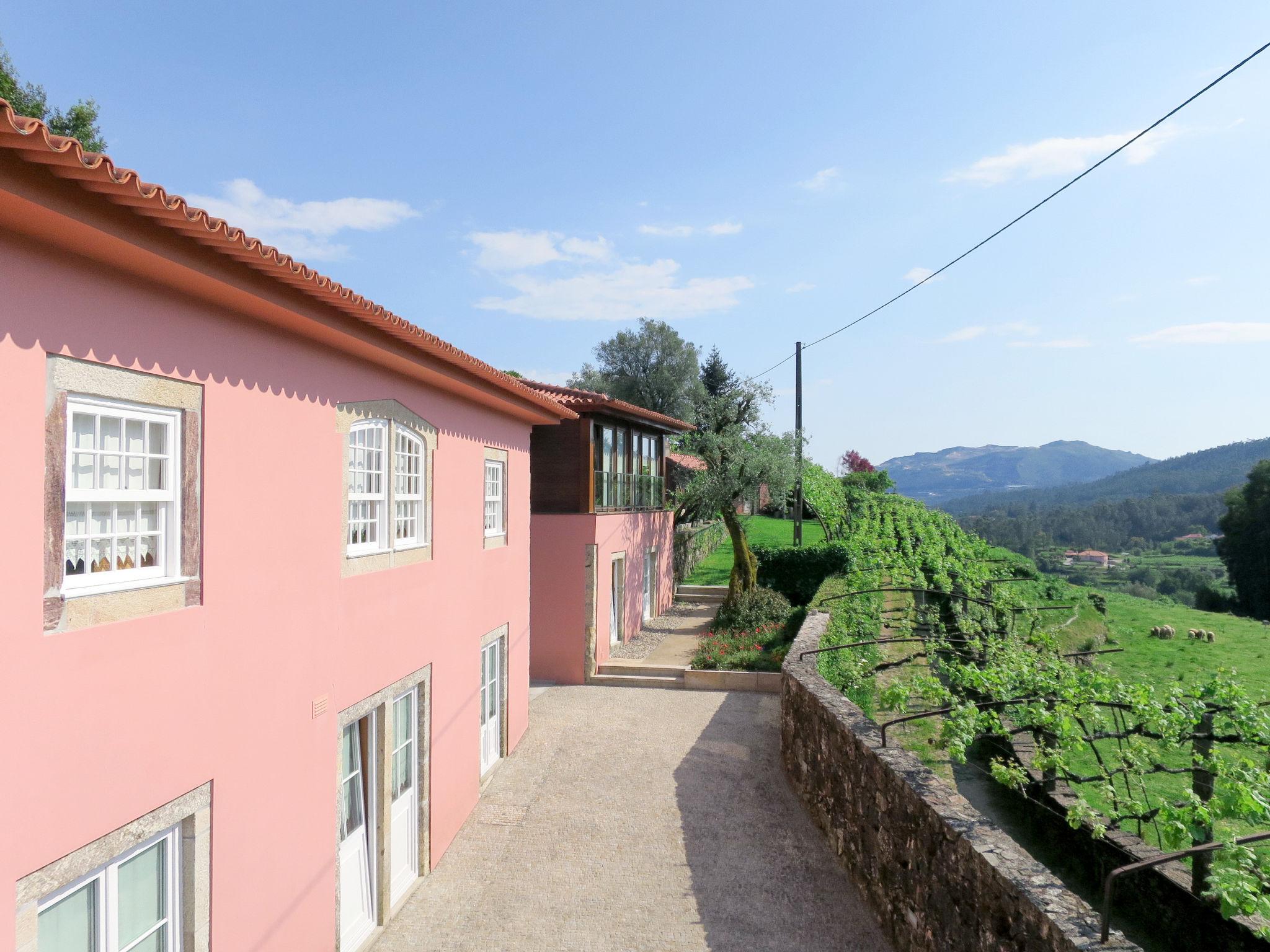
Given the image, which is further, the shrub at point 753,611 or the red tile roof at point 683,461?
the red tile roof at point 683,461

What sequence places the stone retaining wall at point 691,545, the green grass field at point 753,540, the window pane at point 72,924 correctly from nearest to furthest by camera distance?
the window pane at point 72,924, the stone retaining wall at point 691,545, the green grass field at point 753,540

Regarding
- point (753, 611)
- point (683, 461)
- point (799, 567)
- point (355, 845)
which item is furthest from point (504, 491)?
point (683, 461)

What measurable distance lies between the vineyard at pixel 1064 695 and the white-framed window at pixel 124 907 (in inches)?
222

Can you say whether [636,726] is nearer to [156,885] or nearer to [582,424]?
[582,424]

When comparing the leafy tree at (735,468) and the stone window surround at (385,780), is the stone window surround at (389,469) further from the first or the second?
the leafy tree at (735,468)

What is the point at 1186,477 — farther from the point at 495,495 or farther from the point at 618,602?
the point at 495,495

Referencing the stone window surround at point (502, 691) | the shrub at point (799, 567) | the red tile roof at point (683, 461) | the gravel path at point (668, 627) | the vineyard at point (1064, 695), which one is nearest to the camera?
the vineyard at point (1064, 695)

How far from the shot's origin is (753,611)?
1973 cm

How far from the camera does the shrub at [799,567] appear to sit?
22922 millimetres

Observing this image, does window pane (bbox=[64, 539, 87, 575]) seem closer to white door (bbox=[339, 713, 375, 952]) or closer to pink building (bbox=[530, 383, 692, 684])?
white door (bbox=[339, 713, 375, 952])

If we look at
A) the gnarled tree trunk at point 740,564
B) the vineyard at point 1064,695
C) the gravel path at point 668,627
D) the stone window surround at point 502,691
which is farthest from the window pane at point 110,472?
the gnarled tree trunk at point 740,564

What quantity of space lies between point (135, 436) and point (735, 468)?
709 inches

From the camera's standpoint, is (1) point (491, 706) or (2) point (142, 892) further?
(1) point (491, 706)

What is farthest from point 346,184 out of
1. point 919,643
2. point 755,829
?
point 919,643
